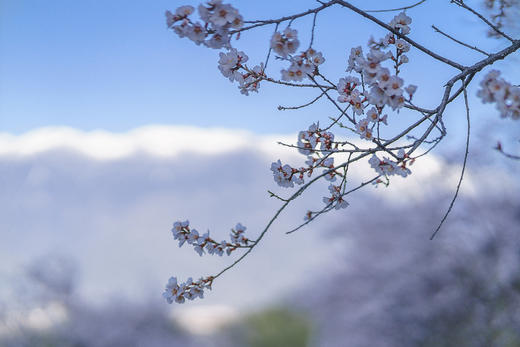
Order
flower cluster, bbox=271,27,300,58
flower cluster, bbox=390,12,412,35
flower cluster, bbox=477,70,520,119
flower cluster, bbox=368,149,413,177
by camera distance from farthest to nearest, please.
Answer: flower cluster, bbox=390,12,412,35
flower cluster, bbox=368,149,413,177
flower cluster, bbox=271,27,300,58
flower cluster, bbox=477,70,520,119

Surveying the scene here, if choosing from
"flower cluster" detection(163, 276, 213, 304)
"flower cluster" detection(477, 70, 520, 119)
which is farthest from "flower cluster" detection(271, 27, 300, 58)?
"flower cluster" detection(163, 276, 213, 304)

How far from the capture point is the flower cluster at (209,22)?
1.36 meters

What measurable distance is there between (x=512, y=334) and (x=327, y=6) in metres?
5.18

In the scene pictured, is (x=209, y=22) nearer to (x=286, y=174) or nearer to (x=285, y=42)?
(x=285, y=42)

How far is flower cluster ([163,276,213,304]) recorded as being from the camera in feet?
5.60

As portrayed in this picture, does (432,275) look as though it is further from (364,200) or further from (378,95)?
(378,95)

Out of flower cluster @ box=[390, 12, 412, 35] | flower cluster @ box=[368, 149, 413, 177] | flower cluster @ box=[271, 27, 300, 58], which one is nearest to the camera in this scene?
flower cluster @ box=[271, 27, 300, 58]

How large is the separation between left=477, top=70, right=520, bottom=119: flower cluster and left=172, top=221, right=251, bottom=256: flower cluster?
0.88m

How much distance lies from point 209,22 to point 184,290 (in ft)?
2.82

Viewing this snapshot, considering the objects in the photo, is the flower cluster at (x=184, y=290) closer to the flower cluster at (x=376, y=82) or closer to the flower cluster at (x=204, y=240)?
the flower cluster at (x=204, y=240)

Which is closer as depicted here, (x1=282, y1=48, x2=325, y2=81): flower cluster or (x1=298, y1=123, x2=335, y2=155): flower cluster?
(x1=282, y1=48, x2=325, y2=81): flower cluster

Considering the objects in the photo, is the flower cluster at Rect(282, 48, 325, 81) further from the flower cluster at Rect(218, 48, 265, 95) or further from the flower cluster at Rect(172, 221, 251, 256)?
the flower cluster at Rect(172, 221, 251, 256)

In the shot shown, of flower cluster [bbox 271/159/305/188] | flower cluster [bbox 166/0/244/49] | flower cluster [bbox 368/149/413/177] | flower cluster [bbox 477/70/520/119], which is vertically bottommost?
flower cluster [bbox 477/70/520/119]

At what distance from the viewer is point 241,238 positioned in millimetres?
1771
